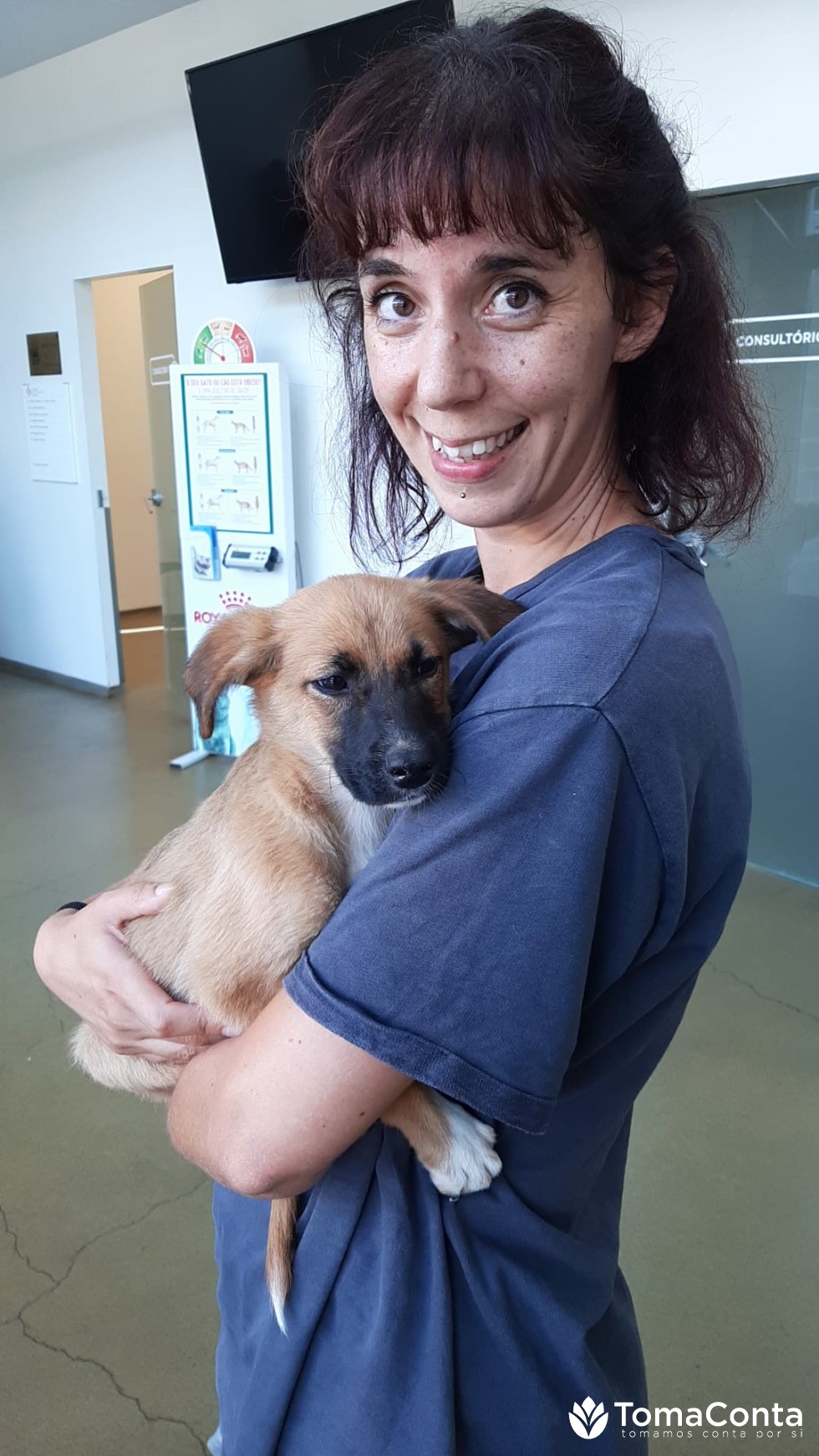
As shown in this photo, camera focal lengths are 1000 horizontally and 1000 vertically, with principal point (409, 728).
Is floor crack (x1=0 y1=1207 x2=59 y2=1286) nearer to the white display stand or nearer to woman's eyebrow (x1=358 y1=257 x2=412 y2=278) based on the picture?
woman's eyebrow (x1=358 y1=257 x2=412 y2=278)

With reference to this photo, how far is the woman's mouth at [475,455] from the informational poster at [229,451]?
13.4 feet

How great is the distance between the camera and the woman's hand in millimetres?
1121

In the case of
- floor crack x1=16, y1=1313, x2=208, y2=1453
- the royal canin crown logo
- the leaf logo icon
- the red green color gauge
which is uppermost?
the red green color gauge

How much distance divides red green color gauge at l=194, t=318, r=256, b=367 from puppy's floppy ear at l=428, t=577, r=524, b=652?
4041 millimetres

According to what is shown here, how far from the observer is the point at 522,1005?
71cm

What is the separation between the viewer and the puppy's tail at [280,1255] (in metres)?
0.96

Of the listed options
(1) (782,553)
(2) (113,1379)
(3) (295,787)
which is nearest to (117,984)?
(3) (295,787)

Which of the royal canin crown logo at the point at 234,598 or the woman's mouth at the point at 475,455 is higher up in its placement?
the woman's mouth at the point at 475,455

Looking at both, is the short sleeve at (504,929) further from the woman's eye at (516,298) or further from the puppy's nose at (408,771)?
the woman's eye at (516,298)

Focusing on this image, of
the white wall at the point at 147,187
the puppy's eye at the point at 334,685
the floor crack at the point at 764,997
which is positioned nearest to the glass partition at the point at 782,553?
the white wall at the point at 147,187

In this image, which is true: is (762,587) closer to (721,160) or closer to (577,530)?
(721,160)

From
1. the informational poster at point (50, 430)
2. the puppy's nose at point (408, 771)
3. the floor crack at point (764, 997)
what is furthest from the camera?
the informational poster at point (50, 430)

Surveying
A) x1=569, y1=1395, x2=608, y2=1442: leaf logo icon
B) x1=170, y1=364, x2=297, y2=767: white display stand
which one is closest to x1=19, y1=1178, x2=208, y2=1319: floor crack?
x1=569, y1=1395, x2=608, y2=1442: leaf logo icon

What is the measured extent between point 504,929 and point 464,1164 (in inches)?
12.3
